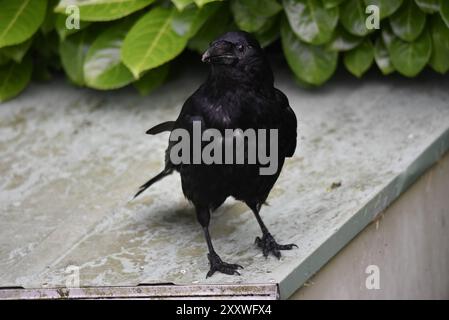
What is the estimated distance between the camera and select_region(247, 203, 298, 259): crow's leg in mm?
3832

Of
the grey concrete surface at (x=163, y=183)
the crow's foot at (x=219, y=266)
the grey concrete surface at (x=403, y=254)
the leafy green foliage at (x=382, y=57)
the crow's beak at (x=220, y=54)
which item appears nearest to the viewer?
the crow's beak at (x=220, y=54)

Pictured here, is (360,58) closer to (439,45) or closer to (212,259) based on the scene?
(439,45)

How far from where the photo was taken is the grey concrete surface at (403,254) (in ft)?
13.2

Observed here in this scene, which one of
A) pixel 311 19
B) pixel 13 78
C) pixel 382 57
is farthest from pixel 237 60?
pixel 13 78

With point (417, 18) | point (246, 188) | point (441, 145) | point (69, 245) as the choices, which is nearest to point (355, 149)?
point (441, 145)

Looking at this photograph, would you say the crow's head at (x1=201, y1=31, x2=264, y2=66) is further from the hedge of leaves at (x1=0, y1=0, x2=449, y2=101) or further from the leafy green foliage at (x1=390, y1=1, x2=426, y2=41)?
the leafy green foliage at (x1=390, y1=1, x2=426, y2=41)

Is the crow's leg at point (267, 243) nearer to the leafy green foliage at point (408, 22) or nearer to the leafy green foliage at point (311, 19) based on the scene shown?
the leafy green foliage at point (311, 19)

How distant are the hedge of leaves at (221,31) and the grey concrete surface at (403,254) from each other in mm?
740

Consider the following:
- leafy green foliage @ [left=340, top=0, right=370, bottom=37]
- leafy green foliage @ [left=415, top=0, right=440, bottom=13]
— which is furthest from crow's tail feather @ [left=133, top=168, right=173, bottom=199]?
leafy green foliage @ [left=415, top=0, right=440, bottom=13]

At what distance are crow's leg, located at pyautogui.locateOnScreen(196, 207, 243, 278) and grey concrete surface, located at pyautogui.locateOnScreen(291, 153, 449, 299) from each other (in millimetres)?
281

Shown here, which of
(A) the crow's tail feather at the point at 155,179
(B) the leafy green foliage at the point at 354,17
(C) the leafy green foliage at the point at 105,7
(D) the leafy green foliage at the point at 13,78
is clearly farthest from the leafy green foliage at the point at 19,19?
(B) the leafy green foliage at the point at 354,17

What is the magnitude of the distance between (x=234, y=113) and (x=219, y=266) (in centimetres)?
65

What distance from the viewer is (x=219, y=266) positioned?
375 cm
